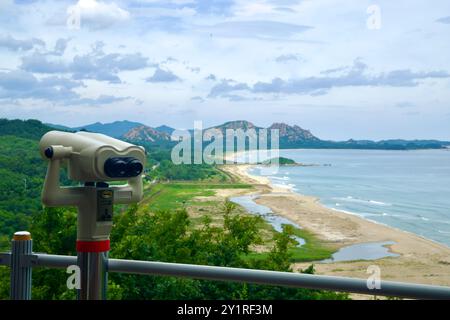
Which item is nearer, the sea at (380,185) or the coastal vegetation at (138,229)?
the coastal vegetation at (138,229)

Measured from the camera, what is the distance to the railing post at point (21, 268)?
5.26 ft

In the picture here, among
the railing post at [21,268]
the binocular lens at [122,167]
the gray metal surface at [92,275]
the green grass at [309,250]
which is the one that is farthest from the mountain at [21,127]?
the binocular lens at [122,167]

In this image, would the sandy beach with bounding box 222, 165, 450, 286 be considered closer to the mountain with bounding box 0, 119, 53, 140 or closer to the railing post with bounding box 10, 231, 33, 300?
the mountain with bounding box 0, 119, 53, 140

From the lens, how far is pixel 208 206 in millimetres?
22078

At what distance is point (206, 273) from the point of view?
1.42m

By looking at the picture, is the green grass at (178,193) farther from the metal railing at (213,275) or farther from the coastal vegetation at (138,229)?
the metal railing at (213,275)

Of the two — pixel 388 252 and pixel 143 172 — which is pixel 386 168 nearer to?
pixel 388 252

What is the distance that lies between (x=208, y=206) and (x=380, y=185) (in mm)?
9877

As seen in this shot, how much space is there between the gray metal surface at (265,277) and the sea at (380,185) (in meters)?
18.1

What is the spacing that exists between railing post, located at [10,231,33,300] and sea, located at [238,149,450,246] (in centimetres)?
1799

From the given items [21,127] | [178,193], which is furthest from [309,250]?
[21,127]

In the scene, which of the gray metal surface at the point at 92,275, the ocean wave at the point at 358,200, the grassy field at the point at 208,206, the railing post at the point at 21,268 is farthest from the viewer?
the ocean wave at the point at 358,200

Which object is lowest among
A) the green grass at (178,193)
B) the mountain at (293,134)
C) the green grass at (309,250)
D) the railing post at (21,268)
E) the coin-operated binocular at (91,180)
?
the green grass at (309,250)

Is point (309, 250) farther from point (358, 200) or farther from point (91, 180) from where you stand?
point (91, 180)
